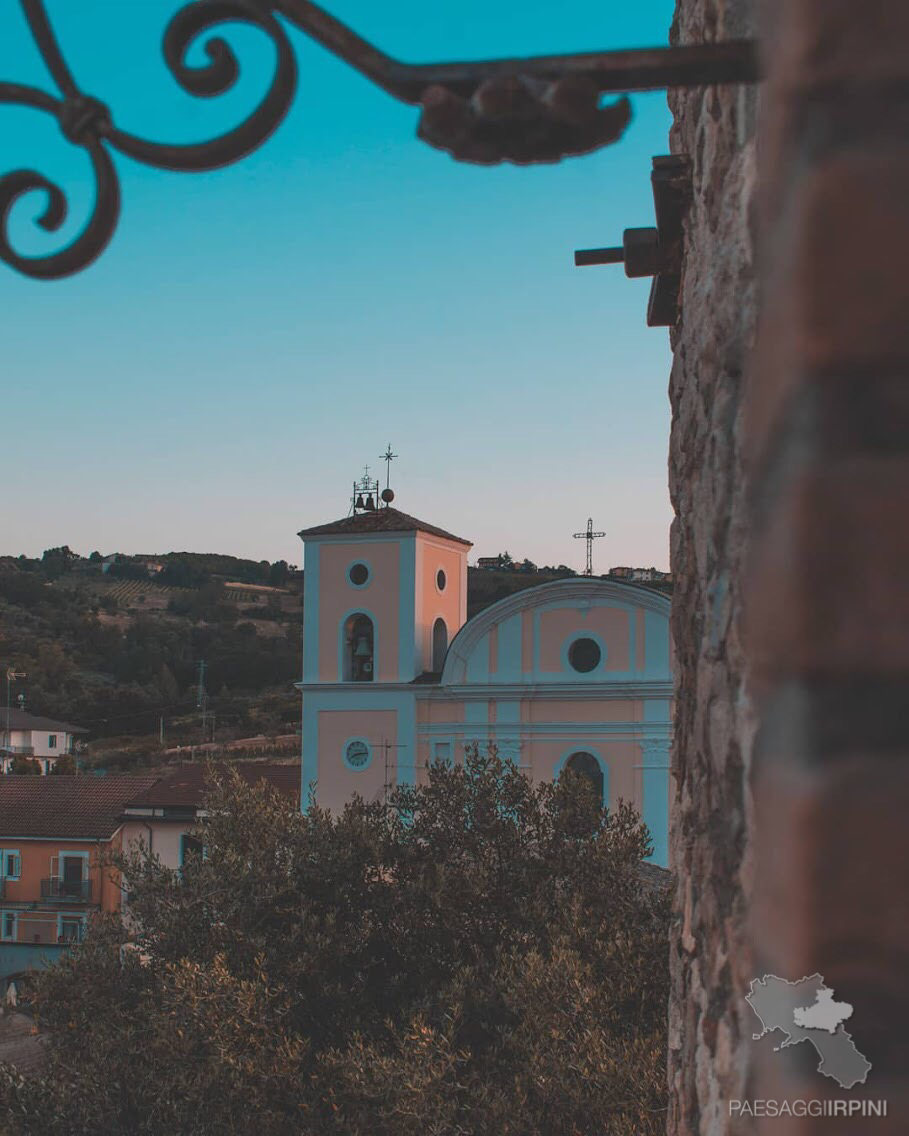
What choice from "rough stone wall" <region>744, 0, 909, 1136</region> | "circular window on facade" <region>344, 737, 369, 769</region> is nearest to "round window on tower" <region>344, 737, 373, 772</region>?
"circular window on facade" <region>344, 737, 369, 769</region>

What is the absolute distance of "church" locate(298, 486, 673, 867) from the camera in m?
20.2

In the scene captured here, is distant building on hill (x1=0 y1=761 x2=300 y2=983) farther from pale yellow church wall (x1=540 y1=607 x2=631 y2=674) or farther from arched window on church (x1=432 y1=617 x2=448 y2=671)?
pale yellow church wall (x1=540 y1=607 x2=631 y2=674)

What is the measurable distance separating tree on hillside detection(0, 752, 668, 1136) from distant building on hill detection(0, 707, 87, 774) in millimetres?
33950

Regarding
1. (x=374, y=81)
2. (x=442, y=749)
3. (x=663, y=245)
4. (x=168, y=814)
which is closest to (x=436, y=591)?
(x=442, y=749)

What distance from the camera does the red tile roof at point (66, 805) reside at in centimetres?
2434

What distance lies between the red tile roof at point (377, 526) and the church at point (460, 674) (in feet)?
0.12

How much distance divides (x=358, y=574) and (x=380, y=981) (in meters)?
12.9

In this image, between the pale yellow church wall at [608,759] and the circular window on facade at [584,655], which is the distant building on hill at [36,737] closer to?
the pale yellow church wall at [608,759]

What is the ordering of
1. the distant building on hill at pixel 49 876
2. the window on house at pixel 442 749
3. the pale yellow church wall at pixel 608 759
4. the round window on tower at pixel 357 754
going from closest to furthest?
the pale yellow church wall at pixel 608 759 → the window on house at pixel 442 749 → the round window on tower at pixel 357 754 → the distant building on hill at pixel 49 876

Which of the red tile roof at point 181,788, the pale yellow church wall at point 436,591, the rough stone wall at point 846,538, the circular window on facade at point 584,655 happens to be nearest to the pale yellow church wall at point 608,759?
the circular window on facade at point 584,655

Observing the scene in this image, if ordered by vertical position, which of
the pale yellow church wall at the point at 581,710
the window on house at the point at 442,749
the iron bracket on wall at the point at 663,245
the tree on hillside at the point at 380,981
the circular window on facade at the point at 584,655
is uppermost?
the circular window on facade at the point at 584,655

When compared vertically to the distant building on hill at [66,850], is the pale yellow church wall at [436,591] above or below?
above

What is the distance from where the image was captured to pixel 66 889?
24.3m

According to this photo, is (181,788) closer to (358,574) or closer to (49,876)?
(49,876)
